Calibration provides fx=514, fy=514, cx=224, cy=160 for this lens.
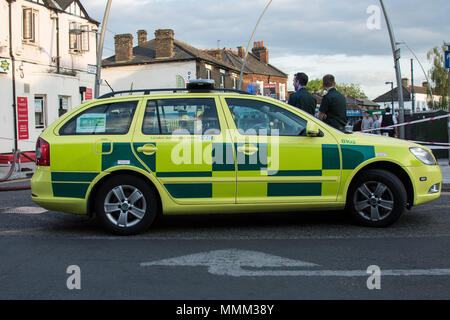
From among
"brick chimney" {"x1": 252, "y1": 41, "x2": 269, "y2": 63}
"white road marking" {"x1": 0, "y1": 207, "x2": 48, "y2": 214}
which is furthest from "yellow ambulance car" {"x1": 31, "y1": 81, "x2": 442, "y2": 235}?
"brick chimney" {"x1": 252, "y1": 41, "x2": 269, "y2": 63}

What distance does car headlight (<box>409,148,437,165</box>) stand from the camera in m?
6.11

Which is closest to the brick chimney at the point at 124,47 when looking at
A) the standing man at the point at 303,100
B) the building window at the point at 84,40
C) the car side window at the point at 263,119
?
the building window at the point at 84,40

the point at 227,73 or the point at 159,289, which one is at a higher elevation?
the point at 227,73

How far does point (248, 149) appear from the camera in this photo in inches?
230

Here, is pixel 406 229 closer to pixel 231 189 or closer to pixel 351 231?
pixel 351 231

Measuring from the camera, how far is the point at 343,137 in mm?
6012

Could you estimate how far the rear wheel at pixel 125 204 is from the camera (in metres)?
5.78

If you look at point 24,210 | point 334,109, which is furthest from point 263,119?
point 24,210

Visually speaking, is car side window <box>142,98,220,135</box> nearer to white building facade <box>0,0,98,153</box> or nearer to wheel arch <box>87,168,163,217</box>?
wheel arch <box>87,168,163,217</box>

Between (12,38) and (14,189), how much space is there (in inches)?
501

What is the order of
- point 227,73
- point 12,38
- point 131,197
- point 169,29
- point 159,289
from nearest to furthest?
point 159,289
point 131,197
point 12,38
point 169,29
point 227,73

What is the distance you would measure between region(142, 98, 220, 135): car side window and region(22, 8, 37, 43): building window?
1822cm

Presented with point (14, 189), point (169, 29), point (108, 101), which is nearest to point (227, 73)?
point (169, 29)

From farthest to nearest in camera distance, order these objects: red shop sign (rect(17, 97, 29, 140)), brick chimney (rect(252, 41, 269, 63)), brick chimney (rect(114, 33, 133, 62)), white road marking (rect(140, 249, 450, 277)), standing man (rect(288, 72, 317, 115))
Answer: brick chimney (rect(252, 41, 269, 63))
brick chimney (rect(114, 33, 133, 62))
red shop sign (rect(17, 97, 29, 140))
standing man (rect(288, 72, 317, 115))
white road marking (rect(140, 249, 450, 277))
